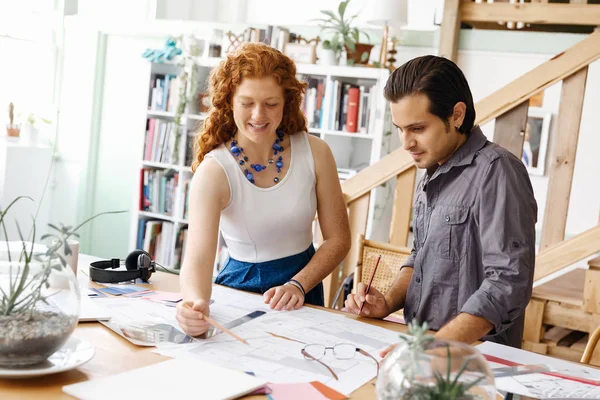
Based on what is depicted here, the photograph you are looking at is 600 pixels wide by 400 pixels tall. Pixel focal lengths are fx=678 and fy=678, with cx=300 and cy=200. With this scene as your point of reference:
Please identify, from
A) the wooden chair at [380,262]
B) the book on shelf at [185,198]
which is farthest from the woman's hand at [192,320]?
the book on shelf at [185,198]

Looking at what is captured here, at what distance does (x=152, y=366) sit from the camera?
1.29 meters

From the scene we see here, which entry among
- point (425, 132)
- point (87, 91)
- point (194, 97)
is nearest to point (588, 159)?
point (194, 97)

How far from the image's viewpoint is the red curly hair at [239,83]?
1.93 meters

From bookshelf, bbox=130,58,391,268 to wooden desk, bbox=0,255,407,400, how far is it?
3.04 meters

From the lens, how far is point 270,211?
2023mm

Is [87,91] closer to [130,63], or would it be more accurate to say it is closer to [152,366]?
[130,63]

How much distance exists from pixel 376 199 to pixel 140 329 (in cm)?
327

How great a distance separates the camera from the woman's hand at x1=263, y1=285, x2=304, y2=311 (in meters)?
1.78

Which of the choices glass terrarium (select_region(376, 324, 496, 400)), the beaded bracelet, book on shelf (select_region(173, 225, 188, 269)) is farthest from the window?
glass terrarium (select_region(376, 324, 496, 400))

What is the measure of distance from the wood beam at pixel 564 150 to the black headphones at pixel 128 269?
175cm

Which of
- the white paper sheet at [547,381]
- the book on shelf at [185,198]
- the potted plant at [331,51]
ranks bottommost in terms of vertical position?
the book on shelf at [185,198]

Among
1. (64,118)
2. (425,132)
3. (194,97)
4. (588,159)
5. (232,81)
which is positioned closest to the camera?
(425,132)

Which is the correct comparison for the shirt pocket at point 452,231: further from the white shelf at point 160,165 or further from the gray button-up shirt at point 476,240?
the white shelf at point 160,165

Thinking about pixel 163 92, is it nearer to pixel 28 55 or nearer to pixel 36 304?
pixel 28 55
